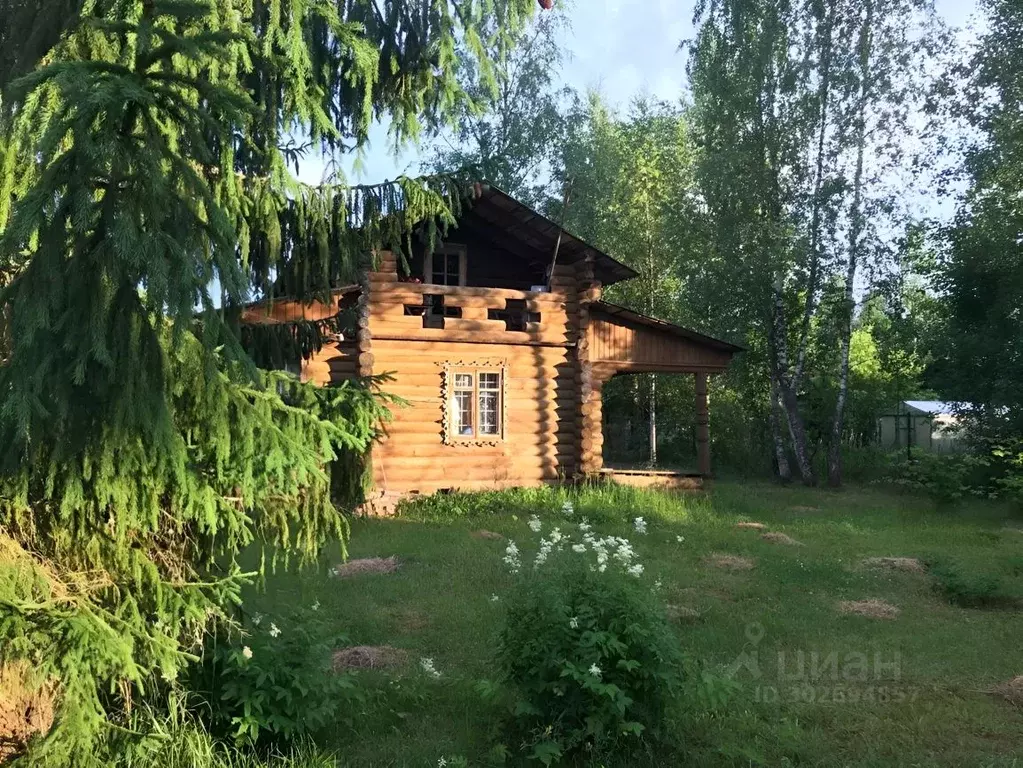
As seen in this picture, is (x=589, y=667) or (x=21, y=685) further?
(x=589, y=667)

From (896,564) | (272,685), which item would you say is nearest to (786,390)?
(896,564)

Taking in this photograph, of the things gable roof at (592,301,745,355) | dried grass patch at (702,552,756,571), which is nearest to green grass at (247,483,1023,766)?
dried grass patch at (702,552,756,571)

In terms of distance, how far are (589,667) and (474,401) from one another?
11.3 metres

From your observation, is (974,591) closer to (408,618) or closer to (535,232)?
(408,618)

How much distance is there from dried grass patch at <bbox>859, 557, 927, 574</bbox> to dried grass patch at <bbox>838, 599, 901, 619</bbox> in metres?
1.63

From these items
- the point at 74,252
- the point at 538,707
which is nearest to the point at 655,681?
the point at 538,707

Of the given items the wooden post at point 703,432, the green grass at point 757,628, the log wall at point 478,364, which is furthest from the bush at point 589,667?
the wooden post at point 703,432

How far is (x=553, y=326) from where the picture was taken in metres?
15.9

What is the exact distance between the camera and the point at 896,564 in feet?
31.5

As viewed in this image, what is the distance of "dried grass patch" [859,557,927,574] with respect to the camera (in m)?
9.45

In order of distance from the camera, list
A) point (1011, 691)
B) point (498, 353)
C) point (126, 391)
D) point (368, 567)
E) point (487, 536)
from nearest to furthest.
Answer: point (126, 391), point (1011, 691), point (368, 567), point (487, 536), point (498, 353)

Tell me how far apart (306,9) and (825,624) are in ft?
22.7

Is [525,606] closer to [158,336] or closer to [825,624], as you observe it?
[158,336]

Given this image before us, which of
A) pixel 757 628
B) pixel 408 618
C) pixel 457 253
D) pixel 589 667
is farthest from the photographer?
pixel 457 253
